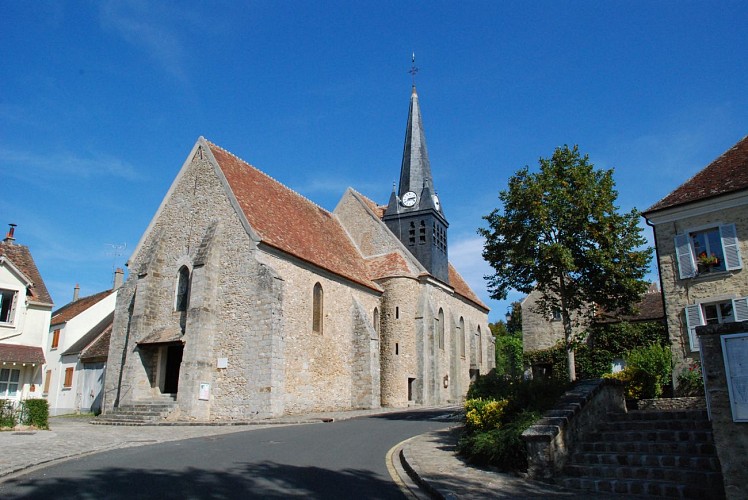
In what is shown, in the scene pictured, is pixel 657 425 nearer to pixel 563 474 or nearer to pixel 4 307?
pixel 563 474

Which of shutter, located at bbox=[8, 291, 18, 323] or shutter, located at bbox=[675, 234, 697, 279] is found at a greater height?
shutter, located at bbox=[675, 234, 697, 279]

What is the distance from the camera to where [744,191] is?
1495 centimetres

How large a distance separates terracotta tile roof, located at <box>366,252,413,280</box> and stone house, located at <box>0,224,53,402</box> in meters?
15.1

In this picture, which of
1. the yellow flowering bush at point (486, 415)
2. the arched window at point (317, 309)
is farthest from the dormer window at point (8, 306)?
the yellow flowering bush at point (486, 415)

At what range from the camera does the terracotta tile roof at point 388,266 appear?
28.8m

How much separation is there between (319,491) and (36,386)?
19.7 m

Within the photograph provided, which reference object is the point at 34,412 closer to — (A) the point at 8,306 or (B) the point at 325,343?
(A) the point at 8,306

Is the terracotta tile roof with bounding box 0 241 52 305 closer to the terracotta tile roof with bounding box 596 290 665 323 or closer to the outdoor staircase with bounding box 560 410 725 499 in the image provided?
the outdoor staircase with bounding box 560 410 725 499

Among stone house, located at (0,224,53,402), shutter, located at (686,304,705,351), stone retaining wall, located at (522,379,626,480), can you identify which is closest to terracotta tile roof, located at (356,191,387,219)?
stone house, located at (0,224,53,402)

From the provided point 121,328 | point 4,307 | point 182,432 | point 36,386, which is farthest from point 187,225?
point 182,432

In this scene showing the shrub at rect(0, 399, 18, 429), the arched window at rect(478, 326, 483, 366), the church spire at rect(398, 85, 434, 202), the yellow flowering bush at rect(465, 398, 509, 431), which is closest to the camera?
the yellow flowering bush at rect(465, 398, 509, 431)

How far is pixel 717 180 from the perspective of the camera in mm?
16266

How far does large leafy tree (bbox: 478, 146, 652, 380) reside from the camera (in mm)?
16453

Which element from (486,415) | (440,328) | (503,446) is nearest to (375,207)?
(440,328)
